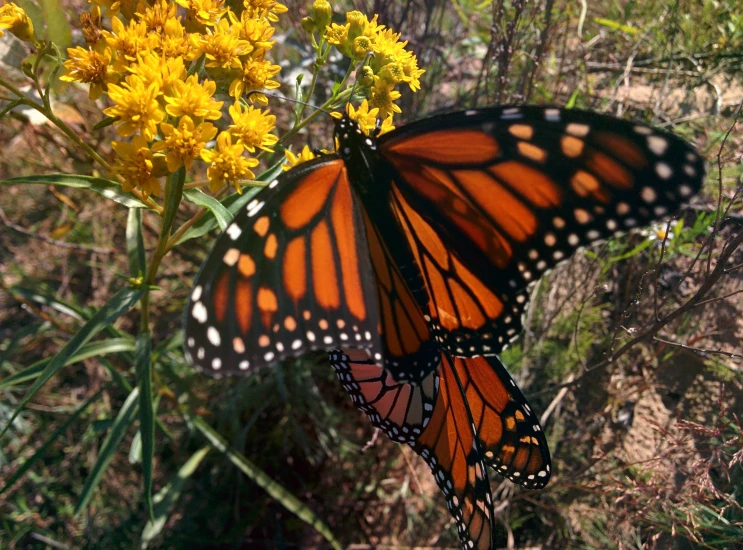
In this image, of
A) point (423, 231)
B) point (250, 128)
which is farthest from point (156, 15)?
point (423, 231)

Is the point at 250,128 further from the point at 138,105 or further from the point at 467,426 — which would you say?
the point at 467,426

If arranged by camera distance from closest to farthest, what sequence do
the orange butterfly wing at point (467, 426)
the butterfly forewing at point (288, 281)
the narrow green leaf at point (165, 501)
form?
the butterfly forewing at point (288, 281), the orange butterfly wing at point (467, 426), the narrow green leaf at point (165, 501)

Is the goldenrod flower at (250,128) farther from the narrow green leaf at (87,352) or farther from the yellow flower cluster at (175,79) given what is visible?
the narrow green leaf at (87,352)

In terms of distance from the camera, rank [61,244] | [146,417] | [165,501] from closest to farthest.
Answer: [146,417] → [165,501] → [61,244]

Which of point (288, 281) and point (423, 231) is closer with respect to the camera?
point (288, 281)

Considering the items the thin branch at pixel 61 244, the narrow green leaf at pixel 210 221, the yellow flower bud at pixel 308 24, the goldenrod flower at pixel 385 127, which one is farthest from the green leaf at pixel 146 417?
the thin branch at pixel 61 244

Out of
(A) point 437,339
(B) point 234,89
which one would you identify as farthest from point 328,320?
(B) point 234,89
